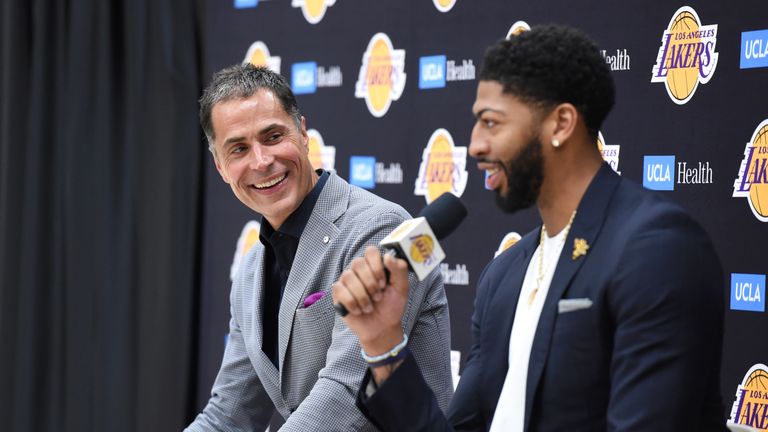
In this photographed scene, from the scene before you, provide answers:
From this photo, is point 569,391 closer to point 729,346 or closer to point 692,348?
point 692,348

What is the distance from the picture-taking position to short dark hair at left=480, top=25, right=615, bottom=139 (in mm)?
1640

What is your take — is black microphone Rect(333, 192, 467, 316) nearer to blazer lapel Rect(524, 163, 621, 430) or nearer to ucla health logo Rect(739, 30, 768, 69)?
blazer lapel Rect(524, 163, 621, 430)

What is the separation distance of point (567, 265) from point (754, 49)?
1571 millimetres

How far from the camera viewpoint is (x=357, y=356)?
6.89ft

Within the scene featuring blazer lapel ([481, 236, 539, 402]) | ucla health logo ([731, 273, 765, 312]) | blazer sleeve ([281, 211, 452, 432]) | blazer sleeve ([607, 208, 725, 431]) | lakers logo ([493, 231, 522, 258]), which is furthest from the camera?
lakers logo ([493, 231, 522, 258])

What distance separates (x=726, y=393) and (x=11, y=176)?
326 cm

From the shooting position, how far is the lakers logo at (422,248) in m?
1.55

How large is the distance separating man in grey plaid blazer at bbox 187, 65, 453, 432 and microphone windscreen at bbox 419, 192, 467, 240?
53 cm

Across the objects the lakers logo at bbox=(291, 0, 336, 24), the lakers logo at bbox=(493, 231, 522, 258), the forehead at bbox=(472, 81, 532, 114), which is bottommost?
the lakers logo at bbox=(493, 231, 522, 258)

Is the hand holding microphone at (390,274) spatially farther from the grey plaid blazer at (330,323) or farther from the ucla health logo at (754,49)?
the ucla health logo at (754,49)

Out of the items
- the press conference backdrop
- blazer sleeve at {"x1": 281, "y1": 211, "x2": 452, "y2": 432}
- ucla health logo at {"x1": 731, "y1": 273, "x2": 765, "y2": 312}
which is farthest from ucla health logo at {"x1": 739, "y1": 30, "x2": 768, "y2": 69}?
blazer sleeve at {"x1": 281, "y1": 211, "x2": 452, "y2": 432}

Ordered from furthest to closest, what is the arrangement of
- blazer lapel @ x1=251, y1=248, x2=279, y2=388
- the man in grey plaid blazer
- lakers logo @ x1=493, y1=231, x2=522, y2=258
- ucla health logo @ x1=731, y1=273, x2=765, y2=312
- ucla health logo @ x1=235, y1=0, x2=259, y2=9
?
ucla health logo @ x1=235, y1=0, x2=259, y2=9, lakers logo @ x1=493, y1=231, x2=522, y2=258, ucla health logo @ x1=731, y1=273, x2=765, y2=312, blazer lapel @ x1=251, y1=248, x2=279, y2=388, the man in grey plaid blazer

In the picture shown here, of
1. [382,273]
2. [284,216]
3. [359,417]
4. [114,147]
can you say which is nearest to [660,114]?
[284,216]

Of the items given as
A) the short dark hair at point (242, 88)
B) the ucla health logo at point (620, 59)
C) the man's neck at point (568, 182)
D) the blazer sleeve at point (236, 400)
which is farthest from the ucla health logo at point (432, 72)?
the man's neck at point (568, 182)
